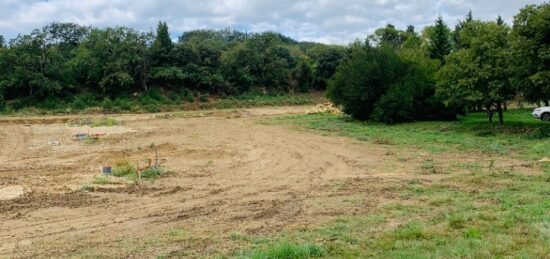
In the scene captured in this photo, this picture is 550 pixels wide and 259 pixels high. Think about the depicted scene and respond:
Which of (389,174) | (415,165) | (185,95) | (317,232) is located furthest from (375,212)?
(185,95)

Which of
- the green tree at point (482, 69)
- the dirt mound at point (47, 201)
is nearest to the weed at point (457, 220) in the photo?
the dirt mound at point (47, 201)

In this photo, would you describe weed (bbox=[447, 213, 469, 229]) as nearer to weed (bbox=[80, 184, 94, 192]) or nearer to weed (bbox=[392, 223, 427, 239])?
weed (bbox=[392, 223, 427, 239])

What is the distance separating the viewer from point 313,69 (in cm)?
8019

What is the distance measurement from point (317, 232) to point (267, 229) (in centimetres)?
116

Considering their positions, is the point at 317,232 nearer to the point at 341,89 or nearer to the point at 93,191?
the point at 93,191

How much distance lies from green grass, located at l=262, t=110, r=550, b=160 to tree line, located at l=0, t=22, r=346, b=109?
33267 millimetres

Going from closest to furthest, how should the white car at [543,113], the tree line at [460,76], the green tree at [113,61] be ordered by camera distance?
the tree line at [460,76], the white car at [543,113], the green tree at [113,61]

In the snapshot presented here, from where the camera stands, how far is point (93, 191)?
1457cm

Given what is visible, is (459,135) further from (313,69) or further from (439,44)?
(313,69)

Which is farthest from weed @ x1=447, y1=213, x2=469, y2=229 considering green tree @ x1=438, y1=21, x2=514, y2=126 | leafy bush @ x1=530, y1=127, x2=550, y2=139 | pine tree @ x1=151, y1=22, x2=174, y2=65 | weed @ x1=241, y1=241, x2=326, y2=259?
pine tree @ x1=151, y1=22, x2=174, y2=65

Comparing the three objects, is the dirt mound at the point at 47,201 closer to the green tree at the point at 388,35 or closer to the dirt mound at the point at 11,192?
the dirt mound at the point at 11,192

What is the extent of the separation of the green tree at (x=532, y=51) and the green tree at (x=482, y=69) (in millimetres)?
1180

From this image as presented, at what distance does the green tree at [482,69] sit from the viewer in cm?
2695

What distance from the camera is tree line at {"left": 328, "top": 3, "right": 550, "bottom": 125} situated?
80.5ft
